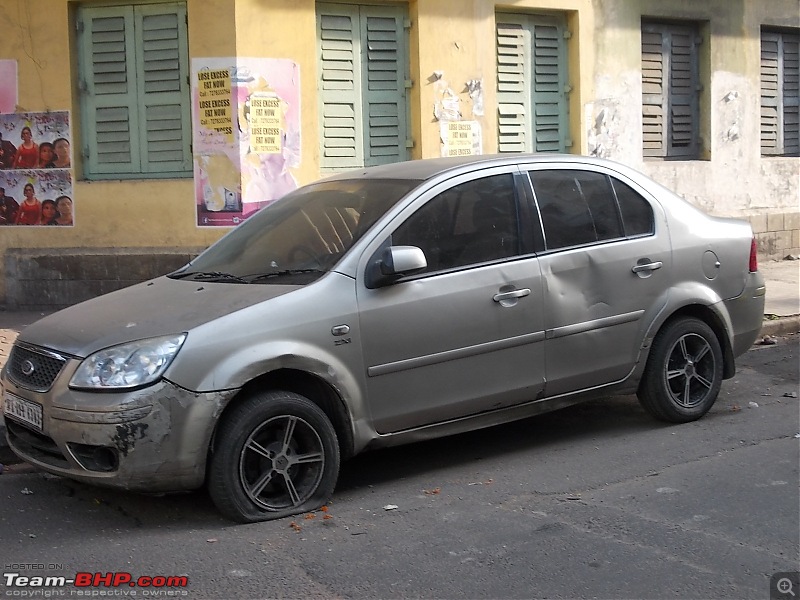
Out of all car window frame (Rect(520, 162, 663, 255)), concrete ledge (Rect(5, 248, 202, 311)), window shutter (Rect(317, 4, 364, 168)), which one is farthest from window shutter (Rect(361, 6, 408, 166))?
car window frame (Rect(520, 162, 663, 255))

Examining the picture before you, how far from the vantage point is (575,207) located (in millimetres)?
6031

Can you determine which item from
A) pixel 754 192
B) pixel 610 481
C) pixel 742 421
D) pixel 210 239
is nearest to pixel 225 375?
pixel 610 481

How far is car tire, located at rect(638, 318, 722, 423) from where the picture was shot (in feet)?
20.5

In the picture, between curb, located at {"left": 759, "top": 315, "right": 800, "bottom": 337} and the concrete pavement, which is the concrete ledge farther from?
curb, located at {"left": 759, "top": 315, "right": 800, "bottom": 337}

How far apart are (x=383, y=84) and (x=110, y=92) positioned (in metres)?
2.96

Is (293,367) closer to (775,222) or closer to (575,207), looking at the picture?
(575,207)

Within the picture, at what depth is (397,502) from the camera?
514 cm

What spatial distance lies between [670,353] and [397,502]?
84.7 inches

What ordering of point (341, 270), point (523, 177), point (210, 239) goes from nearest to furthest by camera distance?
point (341, 270), point (523, 177), point (210, 239)

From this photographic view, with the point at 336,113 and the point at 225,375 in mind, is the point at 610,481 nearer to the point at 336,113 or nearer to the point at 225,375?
the point at 225,375

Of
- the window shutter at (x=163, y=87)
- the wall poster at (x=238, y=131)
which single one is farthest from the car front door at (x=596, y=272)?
the window shutter at (x=163, y=87)

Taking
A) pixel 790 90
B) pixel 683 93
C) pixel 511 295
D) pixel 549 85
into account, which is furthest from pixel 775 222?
pixel 511 295

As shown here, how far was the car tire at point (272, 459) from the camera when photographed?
15.4 feet

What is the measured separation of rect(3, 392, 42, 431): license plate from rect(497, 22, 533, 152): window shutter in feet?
26.4
